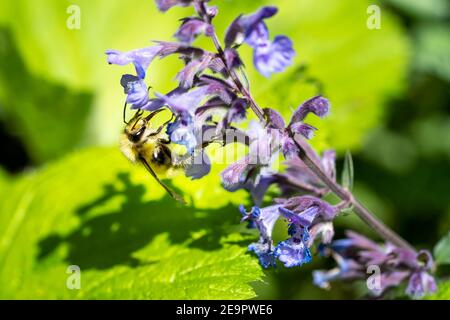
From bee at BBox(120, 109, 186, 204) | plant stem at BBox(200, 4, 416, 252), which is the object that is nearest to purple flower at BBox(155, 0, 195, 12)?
plant stem at BBox(200, 4, 416, 252)

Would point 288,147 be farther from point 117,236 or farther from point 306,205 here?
point 117,236

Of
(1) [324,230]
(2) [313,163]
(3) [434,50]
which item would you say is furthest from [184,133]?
(3) [434,50]

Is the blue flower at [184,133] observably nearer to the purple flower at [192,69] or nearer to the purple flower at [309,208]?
the purple flower at [192,69]

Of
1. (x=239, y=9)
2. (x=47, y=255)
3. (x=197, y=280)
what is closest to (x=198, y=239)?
(x=197, y=280)

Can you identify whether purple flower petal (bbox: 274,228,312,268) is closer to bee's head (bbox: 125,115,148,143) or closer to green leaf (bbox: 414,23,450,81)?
bee's head (bbox: 125,115,148,143)

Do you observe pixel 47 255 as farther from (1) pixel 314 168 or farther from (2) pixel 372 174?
(2) pixel 372 174

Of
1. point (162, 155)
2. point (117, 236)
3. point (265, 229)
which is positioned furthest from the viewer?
point (117, 236)
